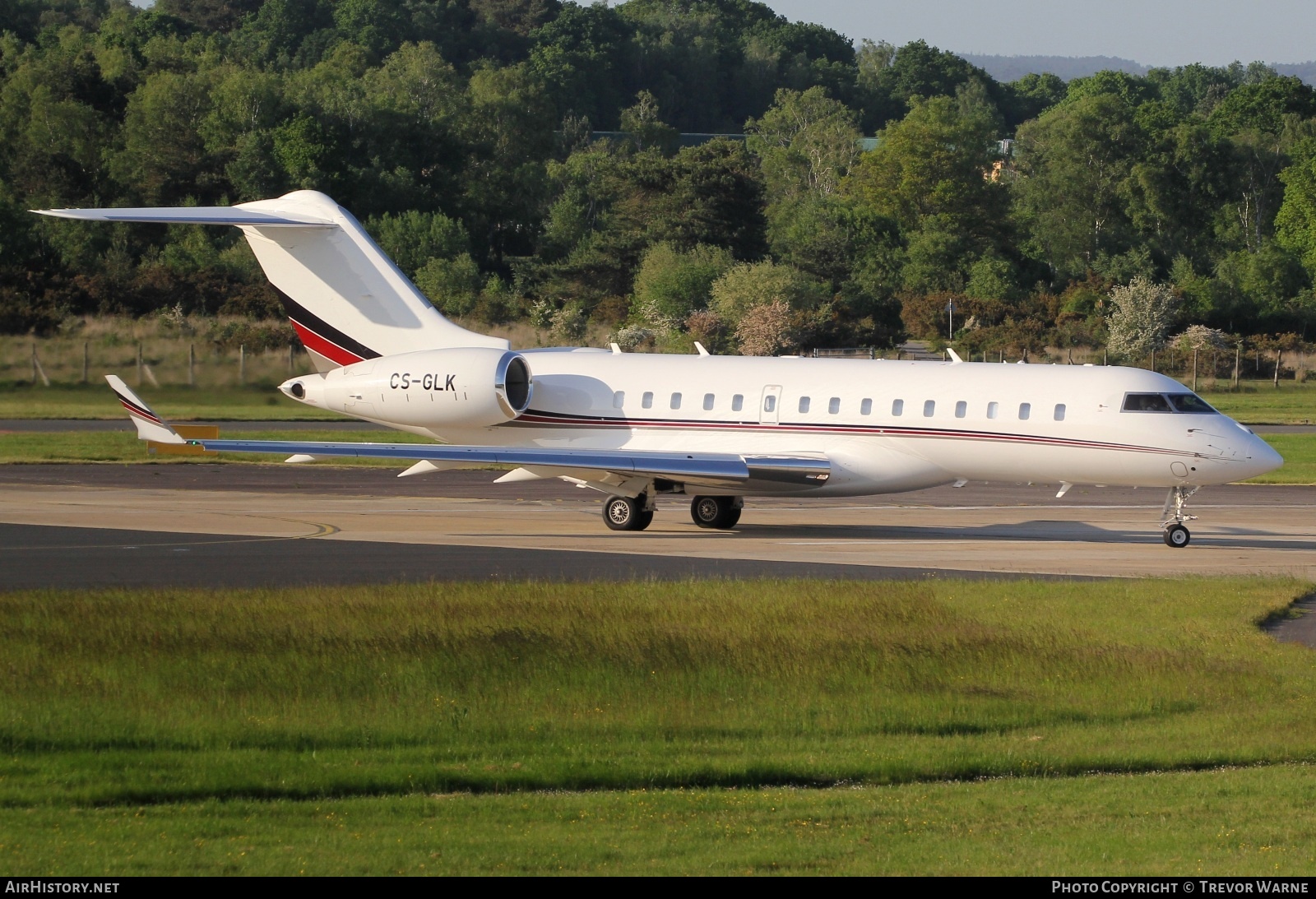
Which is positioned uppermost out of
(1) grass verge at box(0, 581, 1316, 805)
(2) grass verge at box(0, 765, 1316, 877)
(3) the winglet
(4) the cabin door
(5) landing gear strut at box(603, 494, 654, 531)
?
(4) the cabin door

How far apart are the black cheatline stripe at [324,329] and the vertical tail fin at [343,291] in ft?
0.05

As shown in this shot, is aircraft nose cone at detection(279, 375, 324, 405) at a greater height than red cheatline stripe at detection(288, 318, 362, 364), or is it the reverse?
red cheatline stripe at detection(288, 318, 362, 364)

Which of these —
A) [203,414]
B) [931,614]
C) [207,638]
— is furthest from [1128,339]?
[207,638]

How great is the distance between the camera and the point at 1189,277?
3565 inches

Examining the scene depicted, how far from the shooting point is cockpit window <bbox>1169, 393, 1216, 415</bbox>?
24922mm

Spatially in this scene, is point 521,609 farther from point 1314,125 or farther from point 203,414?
point 1314,125

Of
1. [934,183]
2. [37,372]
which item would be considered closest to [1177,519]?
[37,372]

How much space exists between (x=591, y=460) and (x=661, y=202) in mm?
61626

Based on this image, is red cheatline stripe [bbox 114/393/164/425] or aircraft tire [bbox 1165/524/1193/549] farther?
aircraft tire [bbox 1165/524/1193/549]

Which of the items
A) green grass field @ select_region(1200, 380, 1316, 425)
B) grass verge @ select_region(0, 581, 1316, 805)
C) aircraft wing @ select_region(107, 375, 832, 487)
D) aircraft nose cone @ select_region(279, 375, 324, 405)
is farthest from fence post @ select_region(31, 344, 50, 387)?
green grass field @ select_region(1200, 380, 1316, 425)

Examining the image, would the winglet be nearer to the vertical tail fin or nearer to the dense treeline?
the vertical tail fin

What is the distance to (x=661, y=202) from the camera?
8544 centimetres

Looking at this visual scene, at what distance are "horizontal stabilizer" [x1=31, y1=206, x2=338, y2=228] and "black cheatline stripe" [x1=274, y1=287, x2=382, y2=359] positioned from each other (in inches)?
57.2

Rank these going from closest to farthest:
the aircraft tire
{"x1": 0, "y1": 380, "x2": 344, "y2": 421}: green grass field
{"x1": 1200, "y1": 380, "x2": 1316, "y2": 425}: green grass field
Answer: the aircraft tire, {"x1": 0, "y1": 380, "x2": 344, "y2": 421}: green grass field, {"x1": 1200, "y1": 380, "x2": 1316, "y2": 425}: green grass field
